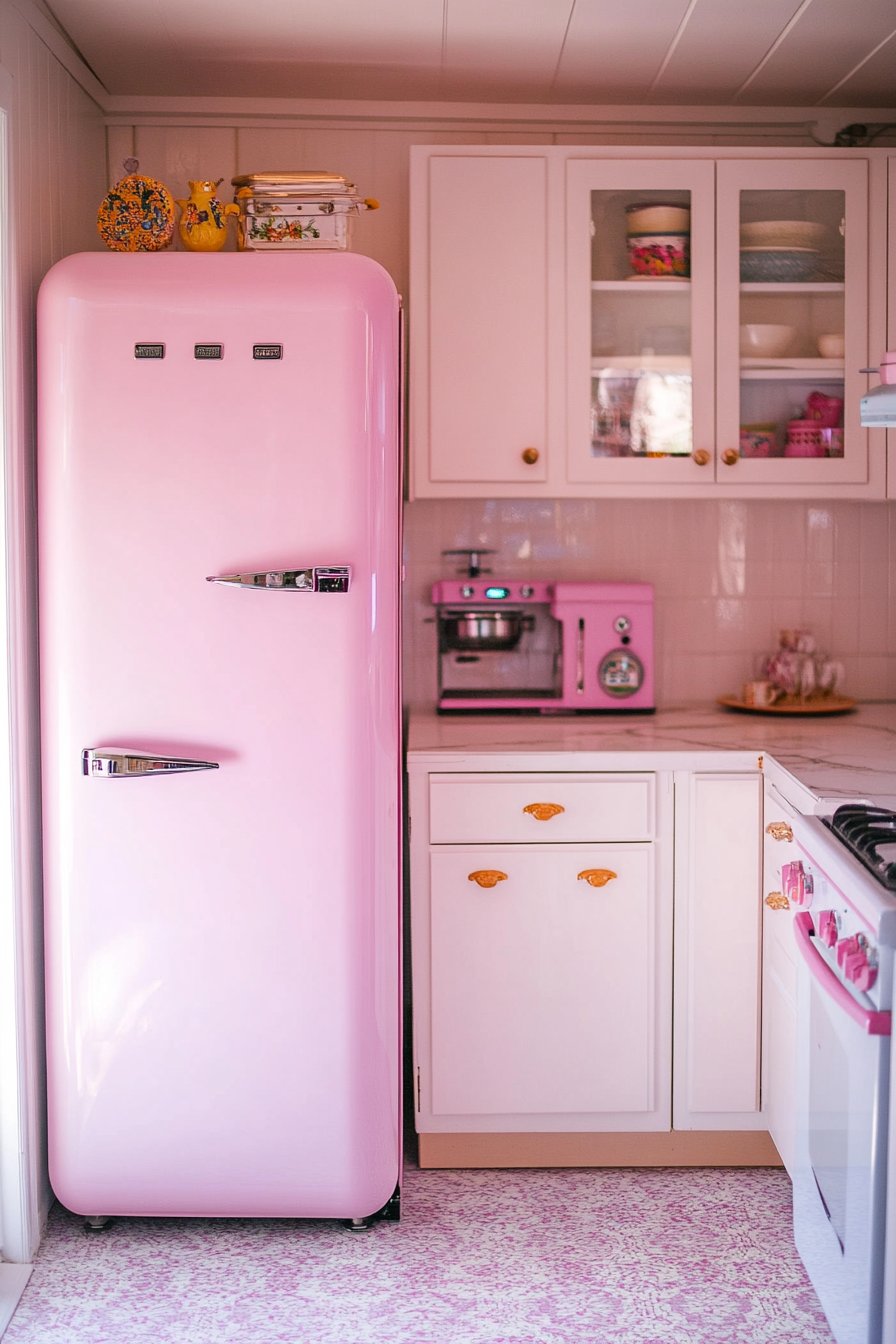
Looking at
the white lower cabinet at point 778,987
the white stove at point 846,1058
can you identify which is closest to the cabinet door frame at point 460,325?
the white lower cabinet at point 778,987

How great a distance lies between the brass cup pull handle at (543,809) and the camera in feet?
7.66

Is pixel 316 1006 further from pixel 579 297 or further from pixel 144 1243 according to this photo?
pixel 579 297

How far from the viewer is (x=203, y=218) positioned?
7.52 feet

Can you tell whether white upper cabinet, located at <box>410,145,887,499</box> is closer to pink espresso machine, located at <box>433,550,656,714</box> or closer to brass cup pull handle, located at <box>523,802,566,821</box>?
pink espresso machine, located at <box>433,550,656,714</box>

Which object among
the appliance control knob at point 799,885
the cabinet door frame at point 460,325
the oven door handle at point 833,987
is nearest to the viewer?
the oven door handle at point 833,987

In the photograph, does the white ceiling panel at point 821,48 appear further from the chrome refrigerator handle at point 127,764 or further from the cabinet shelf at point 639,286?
the chrome refrigerator handle at point 127,764

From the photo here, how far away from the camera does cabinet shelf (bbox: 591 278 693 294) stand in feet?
8.52

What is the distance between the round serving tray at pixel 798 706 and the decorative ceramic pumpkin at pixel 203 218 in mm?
1578

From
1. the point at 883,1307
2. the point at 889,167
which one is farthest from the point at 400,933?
the point at 889,167

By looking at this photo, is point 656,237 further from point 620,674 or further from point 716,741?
point 716,741

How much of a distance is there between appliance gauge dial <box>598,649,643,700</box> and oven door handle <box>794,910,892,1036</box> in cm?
103

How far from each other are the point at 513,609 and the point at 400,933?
95cm

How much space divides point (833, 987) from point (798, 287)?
68.2 inches

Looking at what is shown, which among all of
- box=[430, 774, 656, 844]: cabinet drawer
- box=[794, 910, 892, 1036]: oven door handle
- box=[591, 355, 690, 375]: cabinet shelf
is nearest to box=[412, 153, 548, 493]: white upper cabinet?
box=[591, 355, 690, 375]: cabinet shelf
